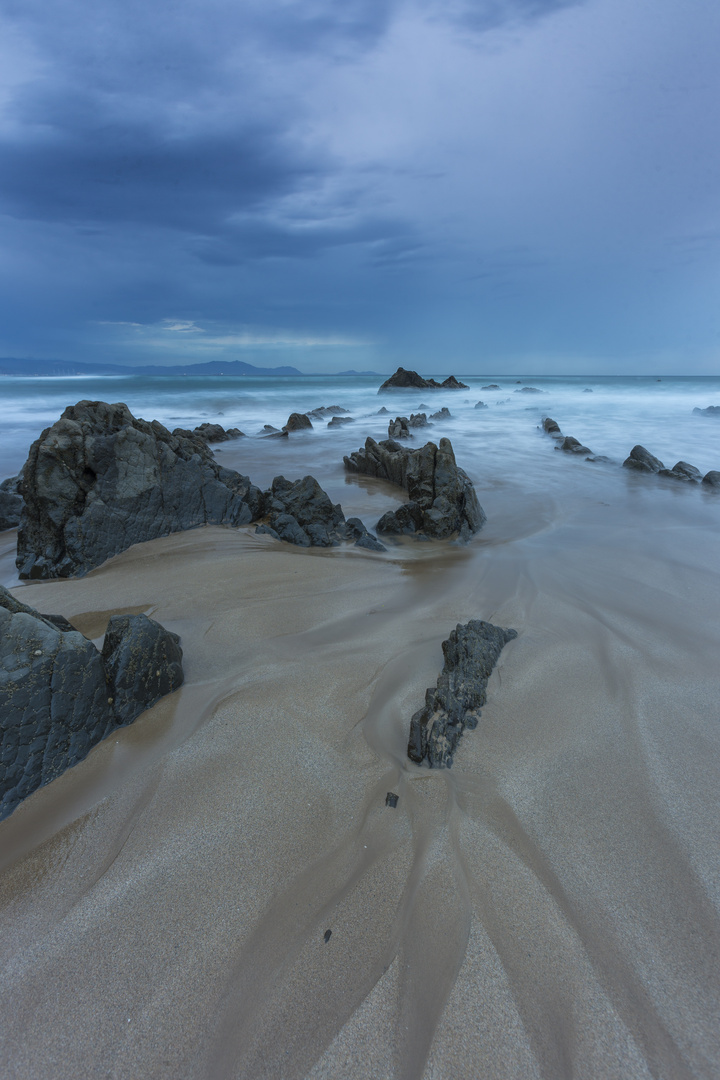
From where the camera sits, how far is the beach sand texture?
1305mm

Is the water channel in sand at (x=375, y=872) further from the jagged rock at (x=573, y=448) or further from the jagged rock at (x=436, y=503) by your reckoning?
the jagged rock at (x=573, y=448)

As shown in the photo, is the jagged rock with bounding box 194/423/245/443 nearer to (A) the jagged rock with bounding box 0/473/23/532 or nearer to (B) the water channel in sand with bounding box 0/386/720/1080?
(A) the jagged rock with bounding box 0/473/23/532

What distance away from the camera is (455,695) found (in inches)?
99.1

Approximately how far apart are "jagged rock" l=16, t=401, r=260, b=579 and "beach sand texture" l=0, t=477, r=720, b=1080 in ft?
8.20

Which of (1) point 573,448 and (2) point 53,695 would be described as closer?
(2) point 53,695

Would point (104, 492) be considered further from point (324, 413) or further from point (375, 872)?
A: point (324, 413)

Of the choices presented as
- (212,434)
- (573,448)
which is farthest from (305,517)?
(212,434)

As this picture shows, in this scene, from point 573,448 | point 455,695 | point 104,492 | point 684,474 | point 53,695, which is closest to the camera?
point 53,695

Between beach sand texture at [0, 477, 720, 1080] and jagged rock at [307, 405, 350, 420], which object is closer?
beach sand texture at [0, 477, 720, 1080]

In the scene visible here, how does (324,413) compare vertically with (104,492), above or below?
above

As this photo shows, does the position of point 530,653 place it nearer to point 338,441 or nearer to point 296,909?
point 296,909

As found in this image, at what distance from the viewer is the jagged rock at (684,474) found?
9130mm

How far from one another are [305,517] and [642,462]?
26.8ft

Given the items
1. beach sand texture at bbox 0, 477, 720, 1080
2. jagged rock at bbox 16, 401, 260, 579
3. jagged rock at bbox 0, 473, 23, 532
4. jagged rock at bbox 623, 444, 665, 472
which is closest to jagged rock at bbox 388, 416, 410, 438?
jagged rock at bbox 623, 444, 665, 472
